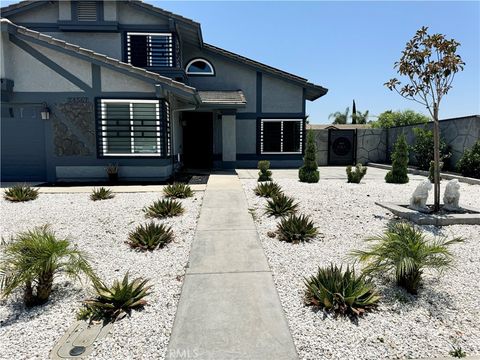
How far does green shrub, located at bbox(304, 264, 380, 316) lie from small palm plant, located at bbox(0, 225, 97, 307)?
260cm

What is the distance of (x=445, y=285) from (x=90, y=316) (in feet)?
14.2

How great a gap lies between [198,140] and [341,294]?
1508cm

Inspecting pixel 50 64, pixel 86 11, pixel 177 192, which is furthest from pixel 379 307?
pixel 86 11

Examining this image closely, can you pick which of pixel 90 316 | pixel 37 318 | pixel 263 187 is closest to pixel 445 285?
pixel 90 316

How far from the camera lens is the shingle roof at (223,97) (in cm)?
1514

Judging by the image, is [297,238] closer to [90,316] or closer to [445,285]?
[445,285]

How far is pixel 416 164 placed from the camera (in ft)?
56.6

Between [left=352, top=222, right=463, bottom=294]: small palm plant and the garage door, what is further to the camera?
the garage door

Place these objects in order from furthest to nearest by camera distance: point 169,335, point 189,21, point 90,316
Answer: point 189,21
point 90,316
point 169,335

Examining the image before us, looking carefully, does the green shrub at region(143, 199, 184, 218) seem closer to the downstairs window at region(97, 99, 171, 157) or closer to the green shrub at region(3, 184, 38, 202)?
the green shrub at region(3, 184, 38, 202)

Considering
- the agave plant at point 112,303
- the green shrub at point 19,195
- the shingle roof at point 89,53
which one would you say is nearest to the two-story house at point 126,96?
the shingle roof at point 89,53

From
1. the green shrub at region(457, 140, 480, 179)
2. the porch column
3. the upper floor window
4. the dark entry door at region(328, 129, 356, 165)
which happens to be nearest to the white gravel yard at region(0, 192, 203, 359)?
the porch column

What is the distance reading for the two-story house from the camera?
1119 centimetres

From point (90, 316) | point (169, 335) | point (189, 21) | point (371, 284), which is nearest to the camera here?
point (169, 335)
